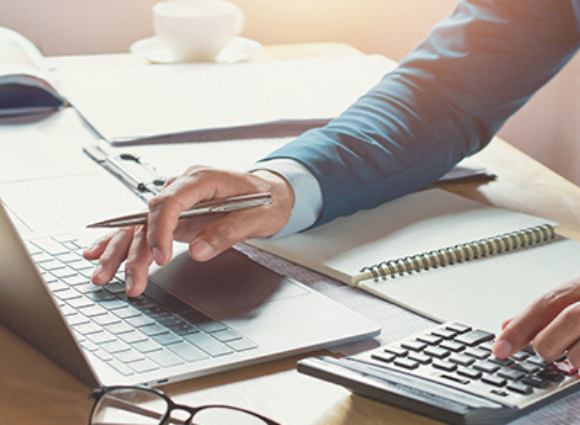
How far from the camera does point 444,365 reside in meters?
0.61

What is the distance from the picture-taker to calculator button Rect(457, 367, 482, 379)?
60 cm

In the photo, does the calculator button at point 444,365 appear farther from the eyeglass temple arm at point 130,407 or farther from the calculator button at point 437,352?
the eyeglass temple arm at point 130,407

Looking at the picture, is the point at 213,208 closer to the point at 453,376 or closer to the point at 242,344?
the point at 242,344

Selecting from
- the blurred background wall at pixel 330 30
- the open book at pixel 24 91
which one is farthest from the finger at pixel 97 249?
the blurred background wall at pixel 330 30

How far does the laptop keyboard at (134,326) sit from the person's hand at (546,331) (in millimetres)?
197

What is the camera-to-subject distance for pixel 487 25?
116 centimetres

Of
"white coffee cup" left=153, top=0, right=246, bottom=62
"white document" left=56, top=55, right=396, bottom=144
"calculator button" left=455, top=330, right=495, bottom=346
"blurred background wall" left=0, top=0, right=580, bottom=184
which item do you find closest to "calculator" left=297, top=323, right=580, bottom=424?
"calculator button" left=455, top=330, right=495, bottom=346

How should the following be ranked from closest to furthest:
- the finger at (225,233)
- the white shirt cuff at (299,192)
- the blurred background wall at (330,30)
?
the finger at (225,233), the white shirt cuff at (299,192), the blurred background wall at (330,30)

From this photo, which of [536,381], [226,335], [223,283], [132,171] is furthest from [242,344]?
[132,171]

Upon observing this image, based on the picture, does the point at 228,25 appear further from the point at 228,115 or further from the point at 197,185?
the point at 197,185

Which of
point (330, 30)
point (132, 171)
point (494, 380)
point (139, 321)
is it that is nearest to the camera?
point (494, 380)

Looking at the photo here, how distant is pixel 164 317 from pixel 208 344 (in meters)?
0.06

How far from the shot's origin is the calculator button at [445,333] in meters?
0.65

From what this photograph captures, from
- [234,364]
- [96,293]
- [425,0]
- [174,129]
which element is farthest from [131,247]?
[425,0]
